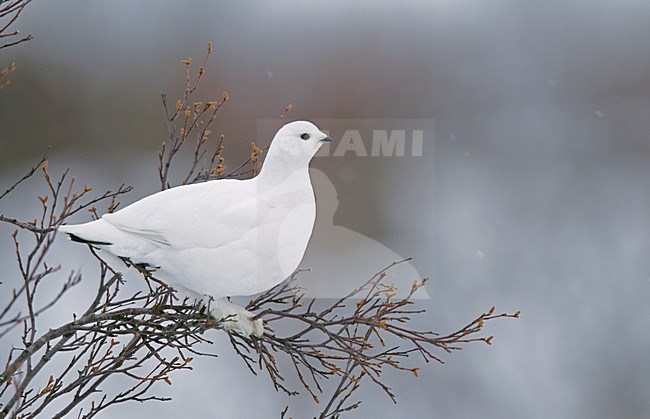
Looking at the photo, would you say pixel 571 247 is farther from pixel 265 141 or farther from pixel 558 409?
pixel 265 141

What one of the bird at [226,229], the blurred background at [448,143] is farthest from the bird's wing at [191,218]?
the blurred background at [448,143]

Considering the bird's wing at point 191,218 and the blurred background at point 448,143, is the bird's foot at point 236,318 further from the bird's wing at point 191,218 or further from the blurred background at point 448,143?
the blurred background at point 448,143

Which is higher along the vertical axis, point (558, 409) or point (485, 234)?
point (485, 234)

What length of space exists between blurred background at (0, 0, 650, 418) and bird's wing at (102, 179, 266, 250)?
102 centimetres

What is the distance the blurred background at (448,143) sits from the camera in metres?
1.85

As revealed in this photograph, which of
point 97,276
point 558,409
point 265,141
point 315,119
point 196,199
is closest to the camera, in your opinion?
point 196,199

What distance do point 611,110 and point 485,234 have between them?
52cm

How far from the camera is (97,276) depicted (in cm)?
194

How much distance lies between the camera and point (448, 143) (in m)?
2.02

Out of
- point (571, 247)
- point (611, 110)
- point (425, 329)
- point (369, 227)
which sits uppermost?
point (611, 110)

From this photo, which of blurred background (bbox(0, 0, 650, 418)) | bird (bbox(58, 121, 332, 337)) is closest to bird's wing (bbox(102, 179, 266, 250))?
bird (bbox(58, 121, 332, 337))

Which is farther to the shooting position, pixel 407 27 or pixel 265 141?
pixel 407 27

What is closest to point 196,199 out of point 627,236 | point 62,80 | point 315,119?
point 315,119

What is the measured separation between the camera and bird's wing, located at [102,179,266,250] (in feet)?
2.26
